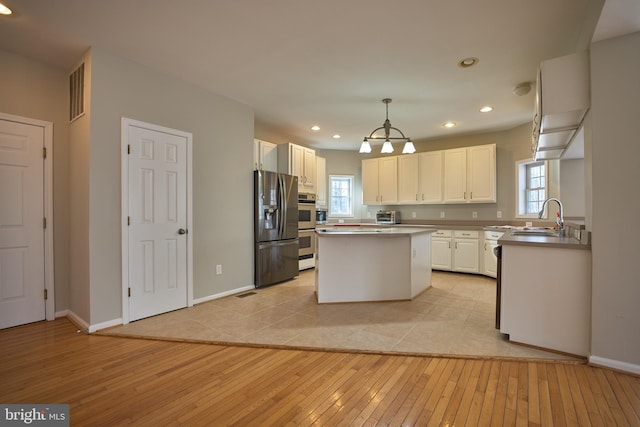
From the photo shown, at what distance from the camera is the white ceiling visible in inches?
87.4

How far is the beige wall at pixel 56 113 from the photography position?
2920mm

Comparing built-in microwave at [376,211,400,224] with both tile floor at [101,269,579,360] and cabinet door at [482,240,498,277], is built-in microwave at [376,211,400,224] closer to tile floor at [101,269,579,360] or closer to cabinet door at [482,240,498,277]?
cabinet door at [482,240,498,277]

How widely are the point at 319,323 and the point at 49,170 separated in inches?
128

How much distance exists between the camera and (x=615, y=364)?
2.04 metres

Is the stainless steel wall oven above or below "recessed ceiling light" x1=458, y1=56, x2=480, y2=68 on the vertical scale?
below

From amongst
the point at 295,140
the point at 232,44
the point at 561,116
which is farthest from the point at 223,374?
the point at 295,140

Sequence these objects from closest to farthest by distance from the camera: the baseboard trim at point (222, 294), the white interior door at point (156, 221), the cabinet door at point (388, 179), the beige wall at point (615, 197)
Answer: the beige wall at point (615, 197) → the white interior door at point (156, 221) → the baseboard trim at point (222, 294) → the cabinet door at point (388, 179)

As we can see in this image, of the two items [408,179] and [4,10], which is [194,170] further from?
[408,179]

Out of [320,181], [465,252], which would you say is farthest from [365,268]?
[320,181]

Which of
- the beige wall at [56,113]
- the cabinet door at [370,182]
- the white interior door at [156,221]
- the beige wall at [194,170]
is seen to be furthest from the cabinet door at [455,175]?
the beige wall at [56,113]

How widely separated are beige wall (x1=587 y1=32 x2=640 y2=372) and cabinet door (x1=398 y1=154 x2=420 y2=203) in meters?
3.94

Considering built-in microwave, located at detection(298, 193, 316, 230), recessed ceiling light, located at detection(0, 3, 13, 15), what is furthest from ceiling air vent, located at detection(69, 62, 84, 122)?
built-in microwave, located at detection(298, 193, 316, 230)

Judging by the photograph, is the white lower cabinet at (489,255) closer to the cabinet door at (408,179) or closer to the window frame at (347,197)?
the cabinet door at (408,179)

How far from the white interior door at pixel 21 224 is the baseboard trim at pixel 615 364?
16.3ft
